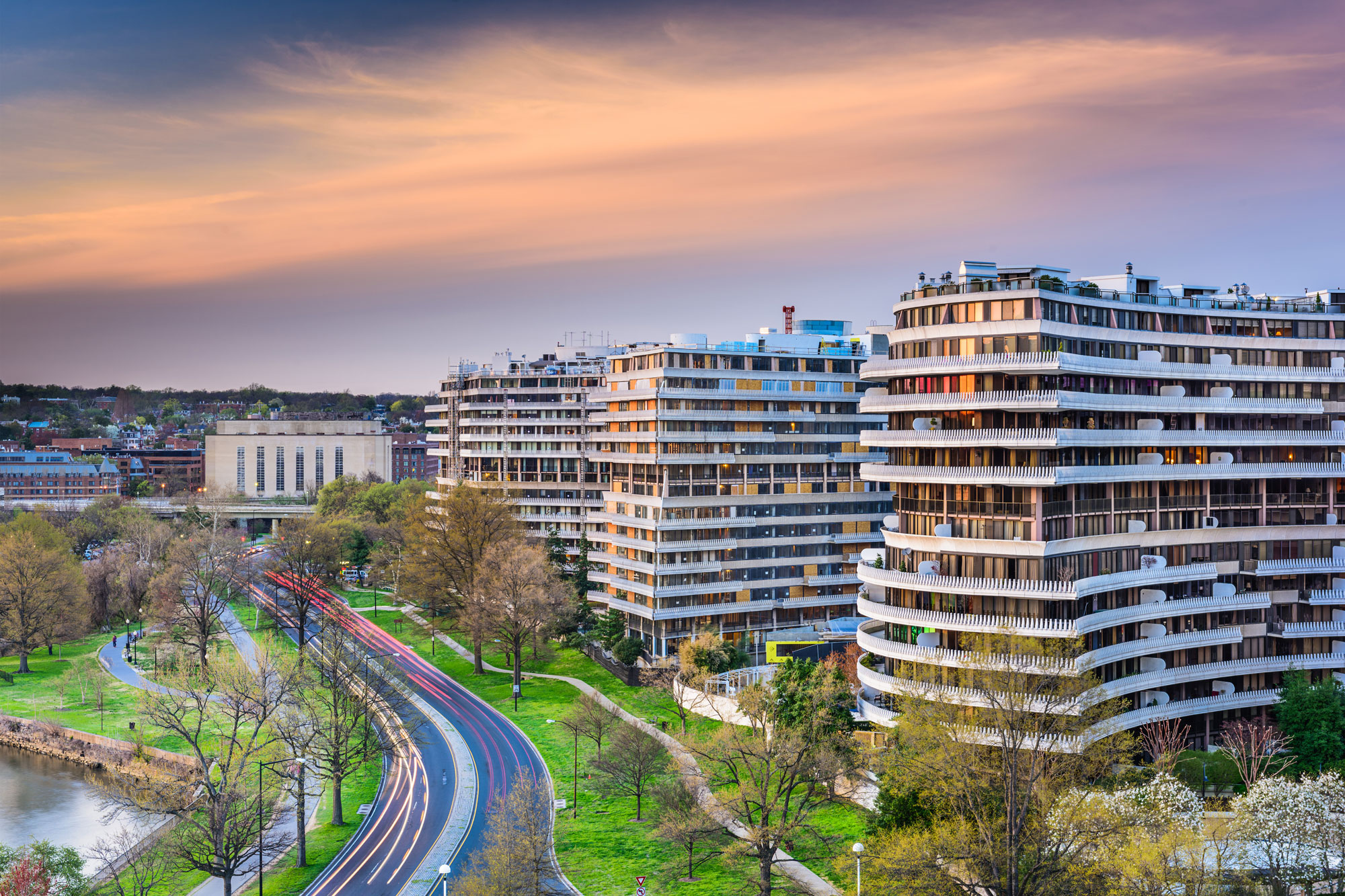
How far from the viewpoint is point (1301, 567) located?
299 ft

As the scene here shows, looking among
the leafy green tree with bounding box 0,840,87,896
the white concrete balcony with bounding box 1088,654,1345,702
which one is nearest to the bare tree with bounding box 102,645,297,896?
the leafy green tree with bounding box 0,840,87,896

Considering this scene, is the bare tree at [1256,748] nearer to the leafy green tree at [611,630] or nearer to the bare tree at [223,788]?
the leafy green tree at [611,630]

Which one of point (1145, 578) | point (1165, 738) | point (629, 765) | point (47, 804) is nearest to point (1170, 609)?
point (1145, 578)

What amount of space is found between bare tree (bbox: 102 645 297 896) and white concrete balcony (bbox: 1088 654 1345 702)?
60532 mm

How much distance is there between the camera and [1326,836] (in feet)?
187

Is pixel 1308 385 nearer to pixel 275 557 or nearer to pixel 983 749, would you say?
pixel 983 749

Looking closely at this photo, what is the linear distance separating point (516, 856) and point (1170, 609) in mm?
54751

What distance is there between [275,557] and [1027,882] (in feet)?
455

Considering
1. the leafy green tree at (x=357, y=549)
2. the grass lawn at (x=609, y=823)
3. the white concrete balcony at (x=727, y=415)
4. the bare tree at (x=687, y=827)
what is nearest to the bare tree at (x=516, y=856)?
the grass lawn at (x=609, y=823)

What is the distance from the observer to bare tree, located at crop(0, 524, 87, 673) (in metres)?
140

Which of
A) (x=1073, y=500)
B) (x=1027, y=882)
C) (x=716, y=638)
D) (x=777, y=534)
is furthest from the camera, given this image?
(x=777, y=534)

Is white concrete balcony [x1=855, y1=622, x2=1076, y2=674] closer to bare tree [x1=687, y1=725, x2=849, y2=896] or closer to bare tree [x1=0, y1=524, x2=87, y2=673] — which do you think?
bare tree [x1=687, y1=725, x2=849, y2=896]

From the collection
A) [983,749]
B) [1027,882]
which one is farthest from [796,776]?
[1027,882]

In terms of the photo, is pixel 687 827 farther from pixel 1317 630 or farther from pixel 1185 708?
pixel 1317 630
